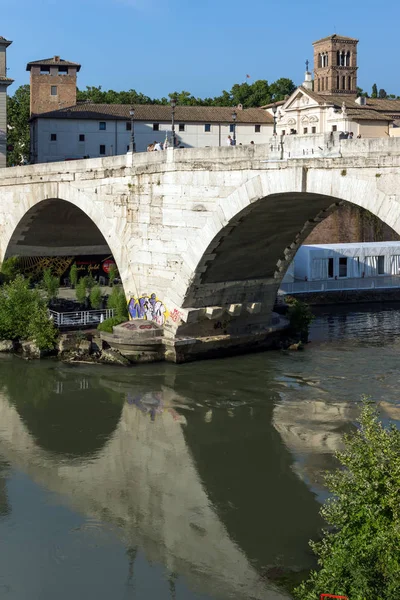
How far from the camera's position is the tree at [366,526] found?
788 centimetres

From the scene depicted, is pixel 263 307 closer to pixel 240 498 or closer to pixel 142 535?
pixel 240 498

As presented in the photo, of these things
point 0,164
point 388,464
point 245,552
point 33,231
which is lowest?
point 245,552

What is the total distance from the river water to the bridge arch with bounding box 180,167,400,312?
5.46 feet

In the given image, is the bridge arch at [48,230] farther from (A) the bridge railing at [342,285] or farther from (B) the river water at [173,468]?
(B) the river water at [173,468]

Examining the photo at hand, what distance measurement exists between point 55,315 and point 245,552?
40.4 ft

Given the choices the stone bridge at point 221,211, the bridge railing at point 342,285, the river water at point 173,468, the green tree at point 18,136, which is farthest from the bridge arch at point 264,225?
the green tree at point 18,136

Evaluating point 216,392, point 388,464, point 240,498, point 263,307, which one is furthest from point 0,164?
point 388,464

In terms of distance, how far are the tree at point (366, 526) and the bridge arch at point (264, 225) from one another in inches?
195

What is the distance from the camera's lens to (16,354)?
66.2 ft

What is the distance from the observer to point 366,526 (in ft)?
27.3

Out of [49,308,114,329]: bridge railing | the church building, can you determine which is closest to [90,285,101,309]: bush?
[49,308,114,329]: bridge railing

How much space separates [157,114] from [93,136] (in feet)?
10.1

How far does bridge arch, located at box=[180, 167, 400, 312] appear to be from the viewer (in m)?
13.8

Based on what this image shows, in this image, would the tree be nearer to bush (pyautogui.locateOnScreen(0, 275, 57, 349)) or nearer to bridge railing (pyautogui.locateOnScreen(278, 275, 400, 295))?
bush (pyautogui.locateOnScreen(0, 275, 57, 349))
